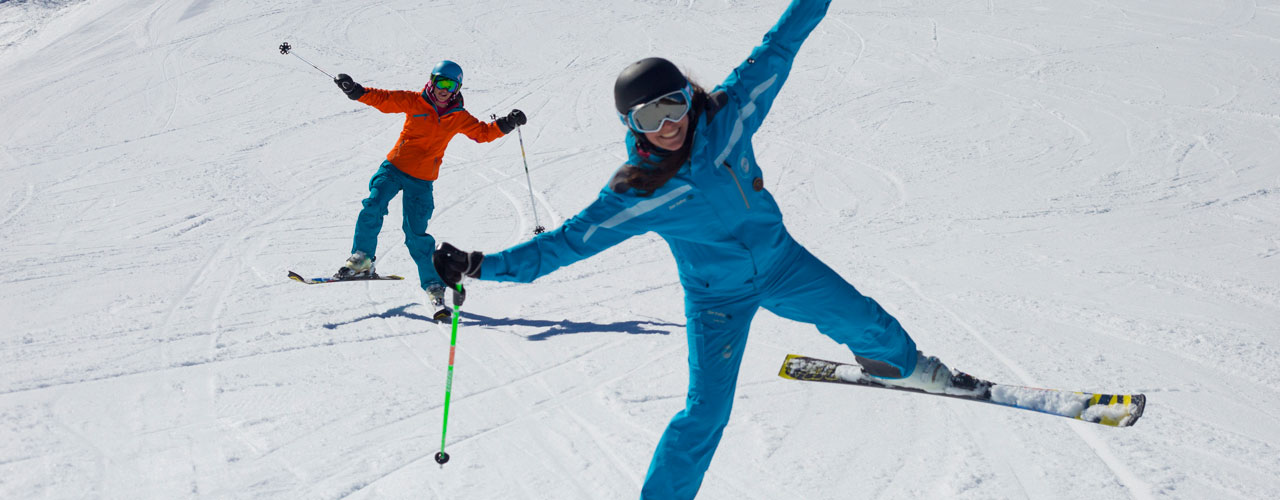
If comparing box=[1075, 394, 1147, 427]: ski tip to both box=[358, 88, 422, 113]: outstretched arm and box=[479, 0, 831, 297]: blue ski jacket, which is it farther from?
box=[358, 88, 422, 113]: outstretched arm

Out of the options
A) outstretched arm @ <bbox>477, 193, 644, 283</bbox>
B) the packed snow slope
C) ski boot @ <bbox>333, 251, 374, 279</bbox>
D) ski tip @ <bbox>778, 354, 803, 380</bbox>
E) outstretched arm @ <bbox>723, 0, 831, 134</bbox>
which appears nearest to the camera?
outstretched arm @ <bbox>477, 193, 644, 283</bbox>

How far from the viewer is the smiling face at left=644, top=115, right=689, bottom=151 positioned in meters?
2.87

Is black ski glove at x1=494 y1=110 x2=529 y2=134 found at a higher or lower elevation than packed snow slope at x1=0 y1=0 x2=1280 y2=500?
higher

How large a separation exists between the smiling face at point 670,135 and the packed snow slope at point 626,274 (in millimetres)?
1714

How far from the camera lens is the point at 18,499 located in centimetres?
383

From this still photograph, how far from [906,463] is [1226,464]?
4.40ft

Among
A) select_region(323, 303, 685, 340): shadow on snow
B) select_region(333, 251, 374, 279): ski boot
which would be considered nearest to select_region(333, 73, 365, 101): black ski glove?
select_region(333, 251, 374, 279): ski boot

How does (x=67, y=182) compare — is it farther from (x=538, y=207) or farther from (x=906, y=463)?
(x=906, y=463)

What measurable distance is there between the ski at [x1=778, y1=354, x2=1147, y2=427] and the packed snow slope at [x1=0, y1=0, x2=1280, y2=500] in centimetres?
7

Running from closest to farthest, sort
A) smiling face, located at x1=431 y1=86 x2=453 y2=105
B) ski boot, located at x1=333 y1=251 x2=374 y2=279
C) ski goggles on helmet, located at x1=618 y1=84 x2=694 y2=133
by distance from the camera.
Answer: ski goggles on helmet, located at x1=618 y1=84 x2=694 y2=133 < smiling face, located at x1=431 y1=86 x2=453 y2=105 < ski boot, located at x1=333 y1=251 x2=374 y2=279

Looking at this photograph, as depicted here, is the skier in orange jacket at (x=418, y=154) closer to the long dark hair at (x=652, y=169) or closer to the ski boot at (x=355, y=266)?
the ski boot at (x=355, y=266)

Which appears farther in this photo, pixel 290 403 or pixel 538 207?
pixel 538 207

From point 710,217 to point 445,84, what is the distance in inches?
139

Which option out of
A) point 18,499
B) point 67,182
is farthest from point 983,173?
point 67,182
